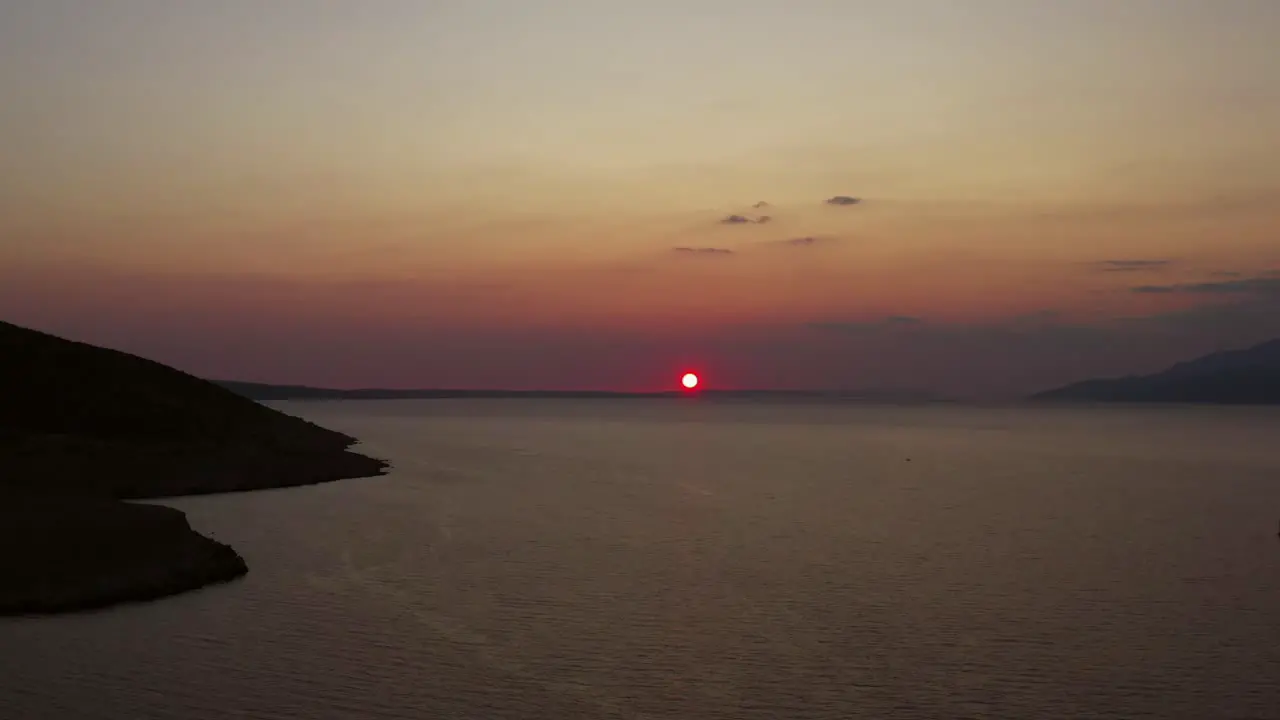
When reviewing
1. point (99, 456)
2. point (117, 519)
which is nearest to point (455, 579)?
point (117, 519)

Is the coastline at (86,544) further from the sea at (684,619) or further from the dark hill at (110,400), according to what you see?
the dark hill at (110,400)

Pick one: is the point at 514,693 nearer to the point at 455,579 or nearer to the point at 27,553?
the point at 455,579

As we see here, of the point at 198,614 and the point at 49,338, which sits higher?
the point at 49,338

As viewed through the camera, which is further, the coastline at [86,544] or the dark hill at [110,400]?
the dark hill at [110,400]

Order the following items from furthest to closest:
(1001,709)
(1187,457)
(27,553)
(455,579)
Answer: (1187,457)
(455,579)
(27,553)
(1001,709)

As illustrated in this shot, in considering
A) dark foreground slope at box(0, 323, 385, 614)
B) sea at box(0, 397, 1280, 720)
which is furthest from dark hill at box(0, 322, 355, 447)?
sea at box(0, 397, 1280, 720)

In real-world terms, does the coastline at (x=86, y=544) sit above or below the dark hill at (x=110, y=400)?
below

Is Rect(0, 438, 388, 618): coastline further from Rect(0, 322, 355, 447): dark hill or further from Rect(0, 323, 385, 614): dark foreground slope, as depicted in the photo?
Rect(0, 322, 355, 447): dark hill

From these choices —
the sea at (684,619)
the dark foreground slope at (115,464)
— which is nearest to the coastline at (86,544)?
the dark foreground slope at (115,464)

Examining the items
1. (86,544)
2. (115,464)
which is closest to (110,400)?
(115,464)
